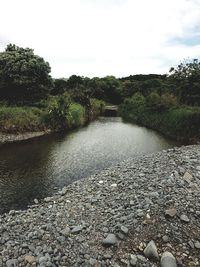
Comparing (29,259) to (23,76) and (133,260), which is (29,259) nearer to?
(133,260)

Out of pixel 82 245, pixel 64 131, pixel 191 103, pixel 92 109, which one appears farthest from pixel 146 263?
pixel 92 109

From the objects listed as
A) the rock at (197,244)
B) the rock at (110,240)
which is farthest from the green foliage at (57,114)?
the rock at (197,244)

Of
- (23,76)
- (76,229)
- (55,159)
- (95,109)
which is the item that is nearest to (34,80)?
(23,76)

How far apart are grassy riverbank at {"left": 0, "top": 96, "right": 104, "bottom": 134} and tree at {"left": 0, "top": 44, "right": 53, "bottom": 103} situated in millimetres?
2105

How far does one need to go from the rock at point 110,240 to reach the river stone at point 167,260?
5.41ft

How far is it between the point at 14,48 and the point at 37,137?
1759 cm

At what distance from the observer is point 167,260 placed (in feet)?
30.6

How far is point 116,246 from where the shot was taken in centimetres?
994

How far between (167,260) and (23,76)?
37368 millimetres

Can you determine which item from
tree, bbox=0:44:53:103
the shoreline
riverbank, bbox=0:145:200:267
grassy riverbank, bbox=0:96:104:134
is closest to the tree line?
tree, bbox=0:44:53:103

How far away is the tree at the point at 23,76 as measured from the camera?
139 feet

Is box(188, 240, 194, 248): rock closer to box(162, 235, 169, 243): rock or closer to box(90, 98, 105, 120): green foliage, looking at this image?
box(162, 235, 169, 243): rock

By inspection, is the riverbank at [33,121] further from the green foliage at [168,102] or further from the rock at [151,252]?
the rock at [151,252]

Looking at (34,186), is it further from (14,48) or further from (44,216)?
(14,48)
